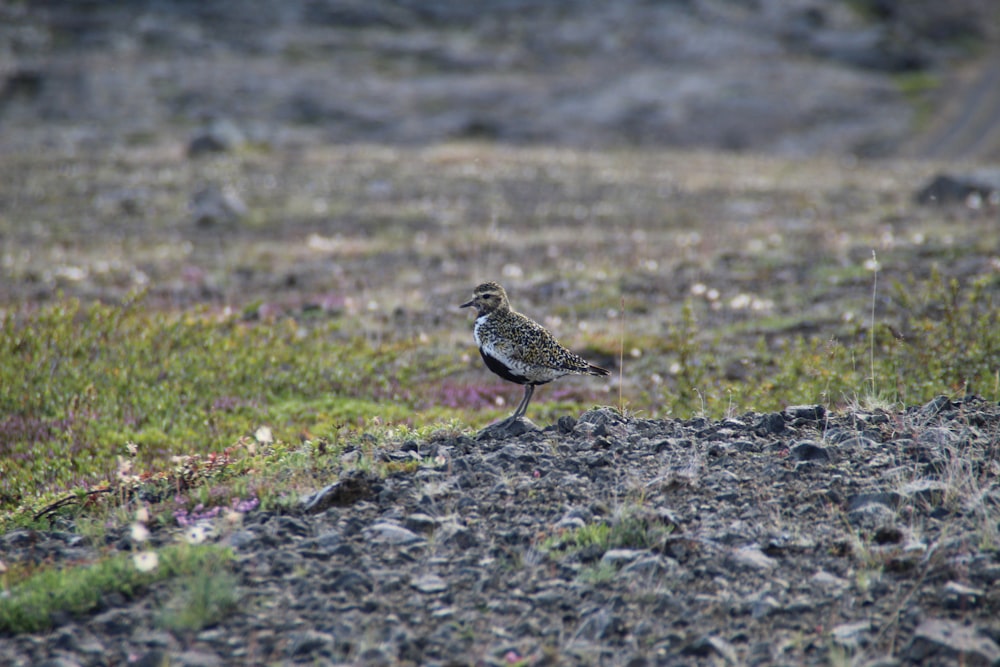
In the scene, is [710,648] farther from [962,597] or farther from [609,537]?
[962,597]

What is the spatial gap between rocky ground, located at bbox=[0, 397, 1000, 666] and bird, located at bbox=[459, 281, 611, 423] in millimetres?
867

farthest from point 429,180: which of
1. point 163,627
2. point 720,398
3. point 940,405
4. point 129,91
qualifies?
point 129,91

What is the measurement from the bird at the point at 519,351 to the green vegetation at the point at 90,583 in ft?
11.2

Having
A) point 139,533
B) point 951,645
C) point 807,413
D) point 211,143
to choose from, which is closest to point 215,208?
point 211,143

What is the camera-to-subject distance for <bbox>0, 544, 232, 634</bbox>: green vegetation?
5.61 m

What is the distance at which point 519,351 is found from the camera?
8609 millimetres

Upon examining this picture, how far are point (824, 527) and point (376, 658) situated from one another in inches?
130

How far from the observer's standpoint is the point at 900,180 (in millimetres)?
38406

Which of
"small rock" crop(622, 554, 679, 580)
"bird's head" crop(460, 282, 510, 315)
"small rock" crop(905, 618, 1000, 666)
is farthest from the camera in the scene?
"bird's head" crop(460, 282, 510, 315)

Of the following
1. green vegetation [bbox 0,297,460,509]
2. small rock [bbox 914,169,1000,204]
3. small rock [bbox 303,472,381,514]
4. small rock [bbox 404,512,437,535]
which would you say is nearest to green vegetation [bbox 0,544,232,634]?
small rock [bbox 303,472,381,514]

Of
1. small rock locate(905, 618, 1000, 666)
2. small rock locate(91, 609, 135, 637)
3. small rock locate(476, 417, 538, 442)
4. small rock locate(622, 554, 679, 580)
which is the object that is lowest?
small rock locate(91, 609, 135, 637)

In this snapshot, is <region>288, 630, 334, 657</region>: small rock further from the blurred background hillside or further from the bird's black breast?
the blurred background hillside

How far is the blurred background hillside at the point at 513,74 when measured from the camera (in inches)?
2584

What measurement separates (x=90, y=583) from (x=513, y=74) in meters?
83.3
